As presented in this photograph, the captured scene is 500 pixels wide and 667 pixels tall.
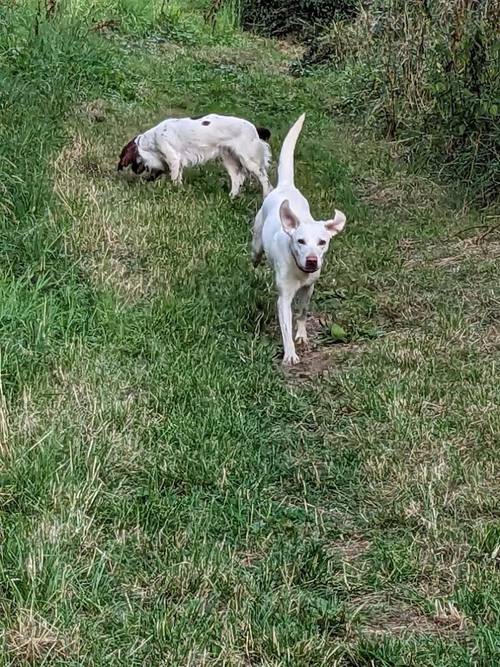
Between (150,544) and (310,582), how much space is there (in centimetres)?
53

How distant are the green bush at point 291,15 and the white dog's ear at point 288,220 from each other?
1343cm

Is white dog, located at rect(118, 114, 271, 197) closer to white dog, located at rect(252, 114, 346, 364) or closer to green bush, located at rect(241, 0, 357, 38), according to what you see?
white dog, located at rect(252, 114, 346, 364)

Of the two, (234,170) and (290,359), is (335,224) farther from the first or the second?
(234,170)

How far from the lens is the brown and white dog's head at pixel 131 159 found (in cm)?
810

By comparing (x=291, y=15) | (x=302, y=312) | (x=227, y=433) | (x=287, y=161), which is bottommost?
(x=291, y=15)

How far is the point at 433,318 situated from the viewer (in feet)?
18.7

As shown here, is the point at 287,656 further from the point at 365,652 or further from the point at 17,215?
the point at 17,215

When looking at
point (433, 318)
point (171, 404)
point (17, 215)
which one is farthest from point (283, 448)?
point (17, 215)

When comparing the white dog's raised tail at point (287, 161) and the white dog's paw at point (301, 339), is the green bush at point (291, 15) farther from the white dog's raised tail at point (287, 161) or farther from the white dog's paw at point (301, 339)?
the white dog's paw at point (301, 339)

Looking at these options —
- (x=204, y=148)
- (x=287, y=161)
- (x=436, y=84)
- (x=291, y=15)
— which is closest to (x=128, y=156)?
(x=204, y=148)

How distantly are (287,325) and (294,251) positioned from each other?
405 millimetres

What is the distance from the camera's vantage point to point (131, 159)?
811 cm

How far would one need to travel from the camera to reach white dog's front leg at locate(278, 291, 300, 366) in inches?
207

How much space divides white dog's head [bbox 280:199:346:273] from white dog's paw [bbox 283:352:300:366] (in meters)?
0.46
